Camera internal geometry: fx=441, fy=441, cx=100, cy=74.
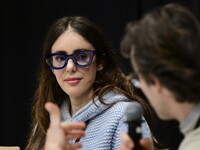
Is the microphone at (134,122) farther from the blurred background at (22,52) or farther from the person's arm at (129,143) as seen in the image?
the blurred background at (22,52)

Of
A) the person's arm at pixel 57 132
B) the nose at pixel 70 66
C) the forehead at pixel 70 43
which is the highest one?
the forehead at pixel 70 43

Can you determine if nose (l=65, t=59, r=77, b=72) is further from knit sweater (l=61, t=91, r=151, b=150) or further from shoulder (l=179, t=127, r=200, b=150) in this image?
shoulder (l=179, t=127, r=200, b=150)

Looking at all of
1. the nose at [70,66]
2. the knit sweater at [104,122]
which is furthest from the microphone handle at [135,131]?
the nose at [70,66]

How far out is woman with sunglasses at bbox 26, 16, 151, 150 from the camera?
1753mm

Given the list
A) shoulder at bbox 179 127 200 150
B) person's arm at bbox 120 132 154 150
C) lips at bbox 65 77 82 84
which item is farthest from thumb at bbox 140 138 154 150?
lips at bbox 65 77 82 84

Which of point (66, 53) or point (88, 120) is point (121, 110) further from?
point (66, 53)

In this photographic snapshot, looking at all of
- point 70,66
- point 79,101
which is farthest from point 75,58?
point 79,101

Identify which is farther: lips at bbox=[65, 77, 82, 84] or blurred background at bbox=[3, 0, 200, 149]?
blurred background at bbox=[3, 0, 200, 149]

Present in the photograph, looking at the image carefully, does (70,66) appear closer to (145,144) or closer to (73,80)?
(73,80)

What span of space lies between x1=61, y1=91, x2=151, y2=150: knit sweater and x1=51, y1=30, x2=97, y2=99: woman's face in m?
0.09

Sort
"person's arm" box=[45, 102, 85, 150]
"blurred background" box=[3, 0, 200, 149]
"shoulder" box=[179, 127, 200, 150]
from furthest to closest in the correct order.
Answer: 1. "blurred background" box=[3, 0, 200, 149]
2. "person's arm" box=[45, 102, 85, 150]
3. "shoulder" box=[179, 127, 200, 150]

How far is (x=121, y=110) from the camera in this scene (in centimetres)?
175

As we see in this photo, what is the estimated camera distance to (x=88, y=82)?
1.81m

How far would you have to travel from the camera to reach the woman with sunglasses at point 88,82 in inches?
69.0
